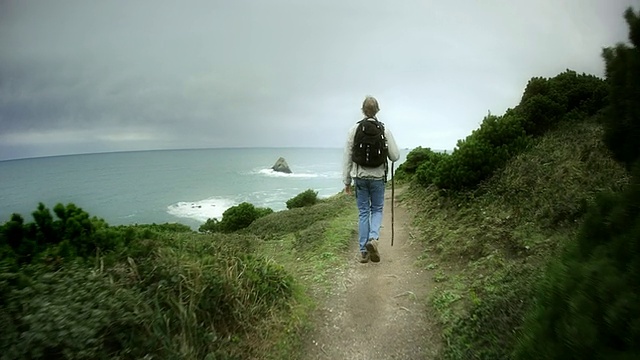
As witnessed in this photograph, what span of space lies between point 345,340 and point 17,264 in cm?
392

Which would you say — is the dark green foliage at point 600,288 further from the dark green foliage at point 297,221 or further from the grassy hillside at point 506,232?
the dark green foliage at point 297,221

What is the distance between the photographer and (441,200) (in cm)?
933

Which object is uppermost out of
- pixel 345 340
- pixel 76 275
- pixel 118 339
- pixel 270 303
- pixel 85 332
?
pixel 76 275

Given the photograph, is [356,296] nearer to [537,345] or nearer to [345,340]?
[345,340]

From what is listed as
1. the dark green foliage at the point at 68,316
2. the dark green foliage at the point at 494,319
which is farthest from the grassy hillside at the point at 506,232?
the dark green foliage at the point at 68,316

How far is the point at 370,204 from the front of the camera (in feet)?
21.8

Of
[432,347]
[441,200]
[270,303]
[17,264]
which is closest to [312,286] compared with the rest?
[270,303]

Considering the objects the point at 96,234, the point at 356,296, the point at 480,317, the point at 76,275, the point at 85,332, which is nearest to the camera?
the point at 85,332

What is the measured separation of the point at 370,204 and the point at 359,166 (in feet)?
2.91

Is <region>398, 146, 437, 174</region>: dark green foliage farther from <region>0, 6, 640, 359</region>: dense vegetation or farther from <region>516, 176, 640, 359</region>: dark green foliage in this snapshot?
<region>516, 176, 640, 359</region>: dark green foliage

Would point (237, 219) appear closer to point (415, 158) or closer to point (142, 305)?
point (415, 158)

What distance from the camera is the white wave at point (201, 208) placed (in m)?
59.5

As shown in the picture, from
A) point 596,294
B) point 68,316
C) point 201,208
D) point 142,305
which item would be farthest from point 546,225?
point 201,208

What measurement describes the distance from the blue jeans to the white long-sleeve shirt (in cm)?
15
